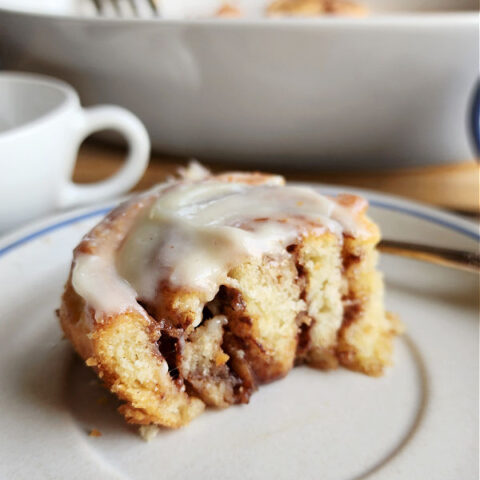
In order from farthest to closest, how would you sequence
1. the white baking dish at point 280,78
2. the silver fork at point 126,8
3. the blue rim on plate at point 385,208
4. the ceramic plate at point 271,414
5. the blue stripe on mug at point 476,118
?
the silver fork at point 126,8 < the blue stripe on mug at point 476,118 < the white baking dish at point 280,78 < the blue rim on plate at point 385,208 < the ceramic plate at point 271,414

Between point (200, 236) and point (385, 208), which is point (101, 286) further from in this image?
point (385, 208)

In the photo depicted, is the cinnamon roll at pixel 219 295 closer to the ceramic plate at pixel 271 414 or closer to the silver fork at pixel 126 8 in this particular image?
the ceramic plate at pixel 271 414

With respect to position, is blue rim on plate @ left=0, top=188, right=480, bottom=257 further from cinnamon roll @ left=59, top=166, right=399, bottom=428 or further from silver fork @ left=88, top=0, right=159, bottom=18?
silver fork @ left=88, top=0, right=159, bottom=18

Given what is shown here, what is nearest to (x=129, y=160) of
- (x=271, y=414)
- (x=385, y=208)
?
(x=385, y=208)

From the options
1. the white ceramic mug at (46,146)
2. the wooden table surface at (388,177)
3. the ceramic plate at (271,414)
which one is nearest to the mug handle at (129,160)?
the white ceramic mug at (46,146)

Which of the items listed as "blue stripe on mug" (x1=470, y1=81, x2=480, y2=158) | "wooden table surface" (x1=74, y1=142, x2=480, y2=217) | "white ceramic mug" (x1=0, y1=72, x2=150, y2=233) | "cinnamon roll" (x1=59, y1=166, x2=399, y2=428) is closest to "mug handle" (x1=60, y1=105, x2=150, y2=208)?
"white ceramic mug" (x1=0, y1=72, x2=150, y2=233)

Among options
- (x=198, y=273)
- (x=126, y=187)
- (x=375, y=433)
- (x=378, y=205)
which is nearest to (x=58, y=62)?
(x=126, y=187)
